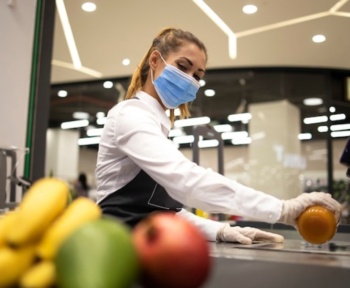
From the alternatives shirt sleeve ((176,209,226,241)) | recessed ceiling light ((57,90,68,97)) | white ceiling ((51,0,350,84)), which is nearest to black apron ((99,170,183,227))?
shirt sleeve ((176,209,226,241))

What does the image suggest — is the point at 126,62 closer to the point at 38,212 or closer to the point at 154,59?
the point at 154,59

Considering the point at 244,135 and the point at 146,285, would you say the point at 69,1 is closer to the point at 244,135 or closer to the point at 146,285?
the point at 244,135

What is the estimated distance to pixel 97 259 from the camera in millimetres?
384

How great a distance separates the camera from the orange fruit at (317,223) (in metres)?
1.01

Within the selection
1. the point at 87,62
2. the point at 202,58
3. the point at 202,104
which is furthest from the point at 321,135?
the point at 202,58

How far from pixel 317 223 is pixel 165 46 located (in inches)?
33.0

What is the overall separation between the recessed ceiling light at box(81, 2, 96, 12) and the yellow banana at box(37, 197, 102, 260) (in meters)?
4.54

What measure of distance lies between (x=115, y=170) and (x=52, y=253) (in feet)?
2.96

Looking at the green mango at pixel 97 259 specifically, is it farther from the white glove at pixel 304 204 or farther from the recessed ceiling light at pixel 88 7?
the recessed ceiling light at pixel 88 7

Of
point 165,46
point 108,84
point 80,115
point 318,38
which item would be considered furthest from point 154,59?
point 80,115

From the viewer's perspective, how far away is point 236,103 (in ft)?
24.3

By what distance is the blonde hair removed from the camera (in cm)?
152

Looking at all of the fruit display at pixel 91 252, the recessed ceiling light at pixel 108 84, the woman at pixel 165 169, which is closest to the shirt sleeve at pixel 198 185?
the woman at pixel 165 169

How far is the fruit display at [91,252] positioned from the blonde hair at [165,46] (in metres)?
1.12
